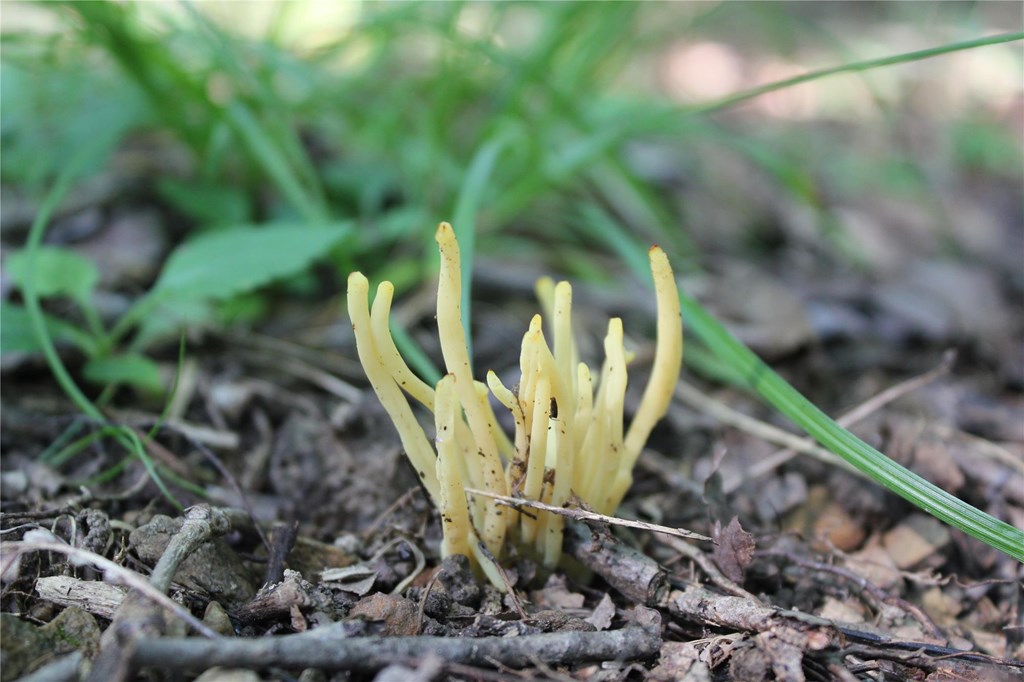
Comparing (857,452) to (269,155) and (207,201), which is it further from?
(207,201)

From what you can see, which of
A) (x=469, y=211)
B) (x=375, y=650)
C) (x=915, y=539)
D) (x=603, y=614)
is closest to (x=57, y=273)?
(x=469, y=211)

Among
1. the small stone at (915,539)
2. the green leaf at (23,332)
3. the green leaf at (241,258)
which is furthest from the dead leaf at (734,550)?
the green leaf at (23,332)

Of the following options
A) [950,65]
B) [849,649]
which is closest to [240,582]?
[849,649]

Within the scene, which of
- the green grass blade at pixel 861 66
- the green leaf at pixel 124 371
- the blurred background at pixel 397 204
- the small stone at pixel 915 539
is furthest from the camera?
the blurred background at pixel 397 204

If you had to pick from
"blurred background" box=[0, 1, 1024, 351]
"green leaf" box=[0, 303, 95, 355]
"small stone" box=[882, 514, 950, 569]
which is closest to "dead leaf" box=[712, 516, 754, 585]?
"small stone" box=[882, 514, 950, 569]

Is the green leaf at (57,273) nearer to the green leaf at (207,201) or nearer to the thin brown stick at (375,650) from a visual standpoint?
the green leaf at (207,201)

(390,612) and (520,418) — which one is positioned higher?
(520,418)
